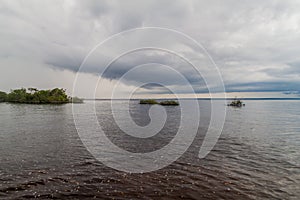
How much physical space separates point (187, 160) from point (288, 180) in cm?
838

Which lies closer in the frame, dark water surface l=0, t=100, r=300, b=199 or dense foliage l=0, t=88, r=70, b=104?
dark water surface l=0, t=100, r=300, b=199

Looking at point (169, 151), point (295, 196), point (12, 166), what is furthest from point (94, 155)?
point (295, 196)

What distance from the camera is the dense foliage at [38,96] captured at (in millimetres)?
153625

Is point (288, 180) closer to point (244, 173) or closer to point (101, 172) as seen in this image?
point (244, 173)

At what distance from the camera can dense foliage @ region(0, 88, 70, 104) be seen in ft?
504

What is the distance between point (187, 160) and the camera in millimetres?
18609

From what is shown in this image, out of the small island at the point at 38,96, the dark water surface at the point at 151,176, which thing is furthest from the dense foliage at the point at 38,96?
the dark water surface at the point at 151,176

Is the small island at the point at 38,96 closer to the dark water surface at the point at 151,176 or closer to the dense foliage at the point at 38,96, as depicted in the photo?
the dense foliage at the point at 38,96

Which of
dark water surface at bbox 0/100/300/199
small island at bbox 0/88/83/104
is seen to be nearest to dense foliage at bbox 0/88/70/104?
small island at bbox 0/88/83/104

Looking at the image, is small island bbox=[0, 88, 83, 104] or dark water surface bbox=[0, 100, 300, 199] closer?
dark water surface bbox=[0, 100, 300, 199]

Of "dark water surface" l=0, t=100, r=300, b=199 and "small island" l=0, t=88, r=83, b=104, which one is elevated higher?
"small island" l=0, t=88, r=83, b=104

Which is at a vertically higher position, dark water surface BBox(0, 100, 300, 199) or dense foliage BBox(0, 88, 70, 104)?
dense foliage BBox(0, 88, 70, 104)

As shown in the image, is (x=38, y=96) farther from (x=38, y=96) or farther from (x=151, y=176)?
(x=151, y=176)

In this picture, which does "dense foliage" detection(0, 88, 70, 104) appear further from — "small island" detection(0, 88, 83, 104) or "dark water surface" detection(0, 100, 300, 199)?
"dark water surface" detection(0, 100, 300, 199)
